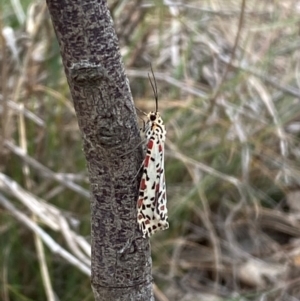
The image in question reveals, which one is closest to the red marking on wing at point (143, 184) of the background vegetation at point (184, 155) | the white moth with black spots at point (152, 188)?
the white moth with black spots at point (152, 188)

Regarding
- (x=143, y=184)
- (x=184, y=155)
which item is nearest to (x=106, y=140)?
(x=143, y=184)

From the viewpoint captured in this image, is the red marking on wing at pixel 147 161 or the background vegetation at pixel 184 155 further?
the background vegetation at pixel 184 155

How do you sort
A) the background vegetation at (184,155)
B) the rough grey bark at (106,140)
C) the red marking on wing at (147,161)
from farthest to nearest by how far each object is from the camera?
1. the background vegetation at (184,155)
2. the red marking on wing at (147,161)
3. the rough grey bark at (106,140)

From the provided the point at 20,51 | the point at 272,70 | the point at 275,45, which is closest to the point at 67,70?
the point at 20,51

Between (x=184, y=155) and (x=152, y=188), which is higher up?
(x=152, y=188)

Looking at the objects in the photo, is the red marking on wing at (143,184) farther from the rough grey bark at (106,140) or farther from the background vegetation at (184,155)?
the background vegetation at (184,155)

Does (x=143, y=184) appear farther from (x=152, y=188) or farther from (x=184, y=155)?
(x=184, y=155)

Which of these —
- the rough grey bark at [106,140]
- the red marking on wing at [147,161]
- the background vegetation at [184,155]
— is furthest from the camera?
the background vegetation at [184,155]
